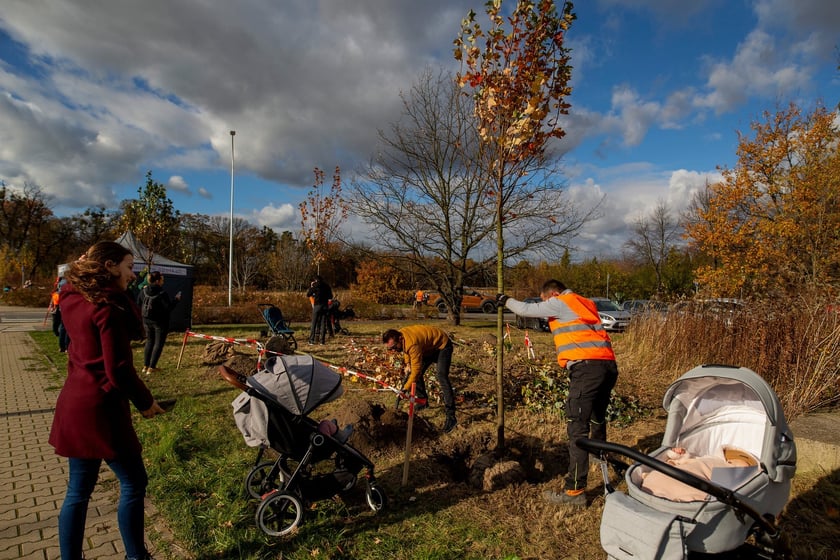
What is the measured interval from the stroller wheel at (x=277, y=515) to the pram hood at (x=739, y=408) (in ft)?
8.84

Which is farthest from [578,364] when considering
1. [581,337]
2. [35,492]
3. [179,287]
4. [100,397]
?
[179,287]

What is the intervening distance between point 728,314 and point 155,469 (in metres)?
9.02

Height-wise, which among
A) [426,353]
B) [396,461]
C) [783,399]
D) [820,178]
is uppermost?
[820,178]

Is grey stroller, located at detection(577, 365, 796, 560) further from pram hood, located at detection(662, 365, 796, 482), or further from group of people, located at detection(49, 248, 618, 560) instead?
group of people, located at detection(49, 248, 618, 560)

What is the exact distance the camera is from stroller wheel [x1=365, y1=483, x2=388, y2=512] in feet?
12.7

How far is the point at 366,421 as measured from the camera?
5398 mm

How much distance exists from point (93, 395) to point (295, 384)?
53.8 inches

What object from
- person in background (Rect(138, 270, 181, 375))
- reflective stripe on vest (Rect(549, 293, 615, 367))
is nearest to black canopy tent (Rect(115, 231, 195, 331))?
person in background (Rect(138, 270, 181, 375))

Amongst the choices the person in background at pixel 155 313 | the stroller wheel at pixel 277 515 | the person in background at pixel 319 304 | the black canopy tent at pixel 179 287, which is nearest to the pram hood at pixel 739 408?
the stroller wheel at pixel 277 515

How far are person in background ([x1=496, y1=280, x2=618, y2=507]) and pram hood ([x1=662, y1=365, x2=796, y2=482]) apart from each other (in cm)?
93

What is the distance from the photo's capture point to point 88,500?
2713 millimetres

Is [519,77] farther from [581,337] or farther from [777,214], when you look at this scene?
[777,214]

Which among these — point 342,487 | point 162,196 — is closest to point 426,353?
point 342,487

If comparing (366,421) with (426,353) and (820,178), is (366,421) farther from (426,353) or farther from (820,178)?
(820,178)
